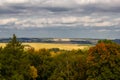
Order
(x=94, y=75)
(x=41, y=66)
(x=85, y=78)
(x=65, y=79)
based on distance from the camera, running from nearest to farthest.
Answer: (x=94, y=75) < (x=85, y=78) < (x=65, y=79) < (x=41, y=66)

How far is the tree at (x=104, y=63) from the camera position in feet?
354

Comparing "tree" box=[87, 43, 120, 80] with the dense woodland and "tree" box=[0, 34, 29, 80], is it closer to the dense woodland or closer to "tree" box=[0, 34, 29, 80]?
→ the dense woodland

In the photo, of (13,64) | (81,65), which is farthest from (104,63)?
(13,64)

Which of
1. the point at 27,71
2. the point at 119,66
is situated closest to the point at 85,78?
the point at 119,66

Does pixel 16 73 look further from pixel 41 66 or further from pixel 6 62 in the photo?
pixel 41 66

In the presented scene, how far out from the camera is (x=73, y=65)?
413 ft

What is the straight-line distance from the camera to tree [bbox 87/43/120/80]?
108m

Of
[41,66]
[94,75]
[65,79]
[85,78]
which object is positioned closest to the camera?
[94,75]

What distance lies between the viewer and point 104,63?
11038 centimetres

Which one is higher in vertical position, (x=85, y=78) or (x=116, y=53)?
(x=116, y=53)

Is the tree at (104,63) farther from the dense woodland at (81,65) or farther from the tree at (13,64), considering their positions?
the tree at (13,64)

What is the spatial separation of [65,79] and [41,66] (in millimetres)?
32903

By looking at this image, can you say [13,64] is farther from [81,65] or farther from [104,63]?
[104,63]

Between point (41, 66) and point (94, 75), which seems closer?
point (94, 75)
